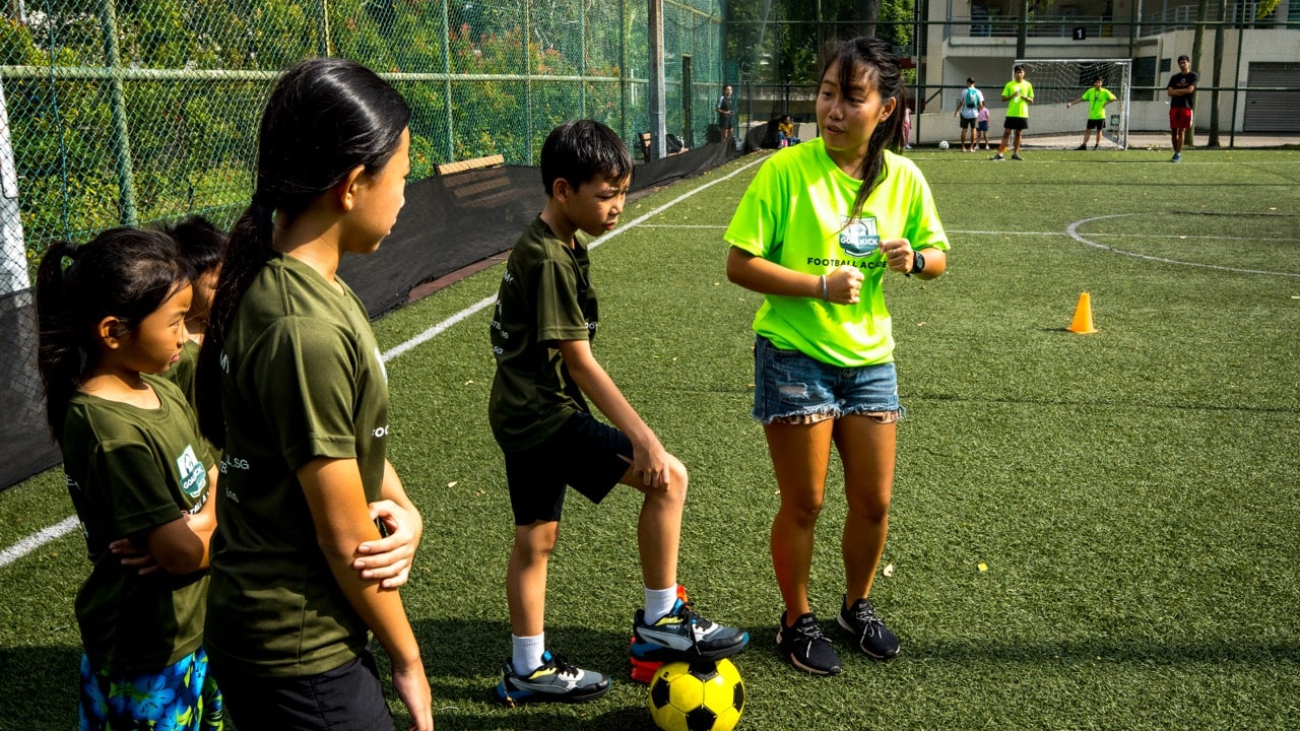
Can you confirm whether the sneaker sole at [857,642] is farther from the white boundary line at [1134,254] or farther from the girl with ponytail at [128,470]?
the white boundary line at [1134,254]

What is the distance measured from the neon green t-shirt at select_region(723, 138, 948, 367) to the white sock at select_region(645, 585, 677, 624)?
0.84 m

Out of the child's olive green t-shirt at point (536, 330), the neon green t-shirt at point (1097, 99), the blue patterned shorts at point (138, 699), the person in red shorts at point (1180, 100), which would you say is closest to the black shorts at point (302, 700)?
the blue patterned shorts at point (138, 699)

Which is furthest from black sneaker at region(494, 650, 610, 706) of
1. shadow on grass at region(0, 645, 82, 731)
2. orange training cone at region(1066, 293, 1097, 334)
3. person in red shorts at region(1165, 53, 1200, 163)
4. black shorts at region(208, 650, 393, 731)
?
person in red shorts at region(1165, 53, 1200, 163)

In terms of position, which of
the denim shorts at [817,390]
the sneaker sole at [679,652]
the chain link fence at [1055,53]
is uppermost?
the chain link fence at [1055,53]

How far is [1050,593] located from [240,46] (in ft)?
23.4

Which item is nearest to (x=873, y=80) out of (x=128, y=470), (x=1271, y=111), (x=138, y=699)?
(x=128, y=470)

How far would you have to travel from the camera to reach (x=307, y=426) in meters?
1.66

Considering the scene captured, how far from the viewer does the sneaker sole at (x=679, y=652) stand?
3.40 meters

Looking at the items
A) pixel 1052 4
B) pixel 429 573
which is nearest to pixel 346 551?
pixel 429 573

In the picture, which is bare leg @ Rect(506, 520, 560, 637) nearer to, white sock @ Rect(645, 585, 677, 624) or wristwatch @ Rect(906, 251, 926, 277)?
white sock @ Rect(645, 585, 677, 624)

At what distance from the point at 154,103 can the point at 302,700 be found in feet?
21.8

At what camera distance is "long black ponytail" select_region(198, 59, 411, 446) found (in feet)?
5.63

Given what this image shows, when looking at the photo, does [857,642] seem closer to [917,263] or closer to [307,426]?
[917,263]

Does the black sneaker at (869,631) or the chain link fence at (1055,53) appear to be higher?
the chain link fence at (1055,53)
